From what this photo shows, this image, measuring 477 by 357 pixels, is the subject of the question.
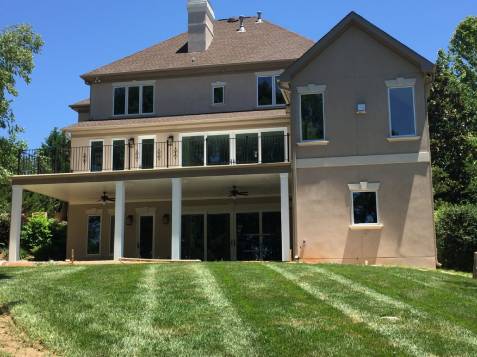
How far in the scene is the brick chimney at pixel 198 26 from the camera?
91.1 ft

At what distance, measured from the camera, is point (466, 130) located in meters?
31.8

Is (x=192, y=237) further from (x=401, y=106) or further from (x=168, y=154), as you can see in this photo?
(x=401, y=106)

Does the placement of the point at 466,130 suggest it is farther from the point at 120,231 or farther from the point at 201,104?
the point at 120,231

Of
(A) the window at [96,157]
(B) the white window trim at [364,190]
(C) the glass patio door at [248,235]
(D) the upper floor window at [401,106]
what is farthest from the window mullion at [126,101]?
(D) the upper floor window at [401,106]

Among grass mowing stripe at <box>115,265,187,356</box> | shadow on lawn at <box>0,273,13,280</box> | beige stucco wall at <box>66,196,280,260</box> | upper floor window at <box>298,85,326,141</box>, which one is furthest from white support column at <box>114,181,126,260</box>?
grass mowing stripe at <box>115,265,187,356</box>

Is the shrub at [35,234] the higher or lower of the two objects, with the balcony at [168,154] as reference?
lower

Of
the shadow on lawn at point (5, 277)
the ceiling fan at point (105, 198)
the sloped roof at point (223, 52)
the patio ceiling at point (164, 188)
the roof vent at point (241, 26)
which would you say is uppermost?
the roof vent at point (241, 26)

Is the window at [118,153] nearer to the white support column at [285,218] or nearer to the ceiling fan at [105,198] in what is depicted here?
the ceiling fan at [105,198]

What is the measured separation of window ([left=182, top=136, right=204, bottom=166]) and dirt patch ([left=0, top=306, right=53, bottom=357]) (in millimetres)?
14860

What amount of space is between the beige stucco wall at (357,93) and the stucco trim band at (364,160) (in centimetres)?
15

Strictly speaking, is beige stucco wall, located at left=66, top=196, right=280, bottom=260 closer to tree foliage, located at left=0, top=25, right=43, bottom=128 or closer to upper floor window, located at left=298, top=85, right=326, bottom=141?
upper floor window, located at left=298, top=85, right=326, bottom=141

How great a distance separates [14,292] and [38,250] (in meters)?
15.9

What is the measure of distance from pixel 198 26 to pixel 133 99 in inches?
197

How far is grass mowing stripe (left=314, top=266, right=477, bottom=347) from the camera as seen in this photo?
8.00m
